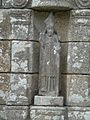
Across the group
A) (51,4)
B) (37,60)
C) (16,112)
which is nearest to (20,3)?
(51,4)

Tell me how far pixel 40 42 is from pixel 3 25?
2.07ft

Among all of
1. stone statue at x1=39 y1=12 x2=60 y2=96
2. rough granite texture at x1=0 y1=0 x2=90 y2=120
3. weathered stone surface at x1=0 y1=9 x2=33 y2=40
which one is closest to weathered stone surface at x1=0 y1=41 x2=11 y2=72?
rough granite texture at x1=0 y1=0 x2=90 y2=120

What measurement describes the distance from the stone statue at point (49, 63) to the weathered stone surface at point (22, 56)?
0.17 metres

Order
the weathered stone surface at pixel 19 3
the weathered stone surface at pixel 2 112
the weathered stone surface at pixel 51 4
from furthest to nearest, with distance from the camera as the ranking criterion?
the weathered stone surface at pixel 2 112 → the weathered stone surface at pixel 19 3 → the weathered stone surface at pixel 51 4

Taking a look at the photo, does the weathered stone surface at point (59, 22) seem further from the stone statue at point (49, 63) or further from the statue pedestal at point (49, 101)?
the statue pedestal at point (49, 101)

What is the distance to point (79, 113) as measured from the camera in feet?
21.1

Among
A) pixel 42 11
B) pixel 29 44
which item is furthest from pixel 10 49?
pixel 42 11

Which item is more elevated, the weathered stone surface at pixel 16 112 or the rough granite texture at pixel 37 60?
the rough granite texture at pixel 37 60

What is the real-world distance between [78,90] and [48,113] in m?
0.57

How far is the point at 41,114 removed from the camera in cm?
642

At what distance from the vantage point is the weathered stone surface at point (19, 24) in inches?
257

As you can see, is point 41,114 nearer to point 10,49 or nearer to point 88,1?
point 10,49

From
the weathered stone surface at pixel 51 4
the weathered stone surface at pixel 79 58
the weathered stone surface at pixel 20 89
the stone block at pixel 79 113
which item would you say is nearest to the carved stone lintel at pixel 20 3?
the weathered stone surface at pixel 51 4

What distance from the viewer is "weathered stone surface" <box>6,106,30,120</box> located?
6.52m
